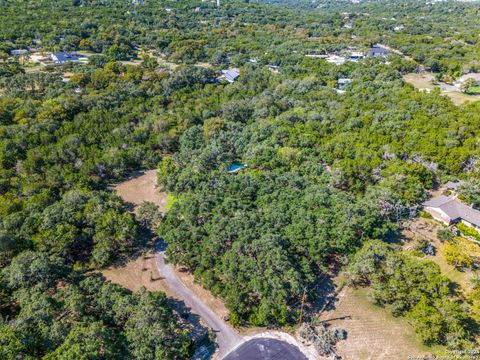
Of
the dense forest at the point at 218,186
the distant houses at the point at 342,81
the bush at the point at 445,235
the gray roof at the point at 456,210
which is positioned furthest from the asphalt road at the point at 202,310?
the distant houses at the point at 342,81

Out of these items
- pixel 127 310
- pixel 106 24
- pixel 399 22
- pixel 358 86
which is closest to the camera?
pixel 127 310

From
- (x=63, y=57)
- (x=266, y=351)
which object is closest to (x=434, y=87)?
(x=266, y=351)

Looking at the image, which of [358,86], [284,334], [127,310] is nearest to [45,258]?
[127,310]

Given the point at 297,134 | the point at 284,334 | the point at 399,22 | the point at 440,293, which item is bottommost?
the point at 284,334

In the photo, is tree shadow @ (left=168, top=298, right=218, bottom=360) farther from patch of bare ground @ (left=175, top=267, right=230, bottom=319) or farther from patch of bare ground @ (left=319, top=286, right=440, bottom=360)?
patch of bare ground @ (left=319, top=286, right=440, bottom=360)

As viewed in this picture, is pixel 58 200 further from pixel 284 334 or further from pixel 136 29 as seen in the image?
pixel 136 29

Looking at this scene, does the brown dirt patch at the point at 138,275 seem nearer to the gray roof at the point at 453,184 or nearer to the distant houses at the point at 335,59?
the gray roof at the point at 453,184

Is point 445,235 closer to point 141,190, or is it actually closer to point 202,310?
point 202,310

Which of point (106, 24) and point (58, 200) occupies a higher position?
point (106, 24)
